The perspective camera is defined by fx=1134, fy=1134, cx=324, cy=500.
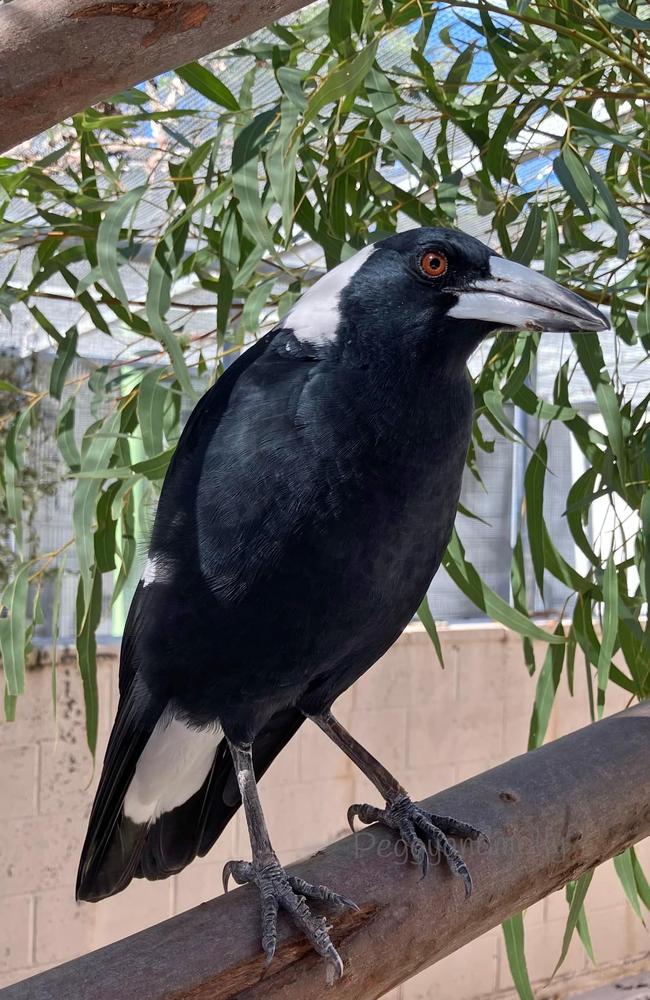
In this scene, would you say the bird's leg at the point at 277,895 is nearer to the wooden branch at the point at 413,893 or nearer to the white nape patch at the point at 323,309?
the wooden branch at the point at 413,893

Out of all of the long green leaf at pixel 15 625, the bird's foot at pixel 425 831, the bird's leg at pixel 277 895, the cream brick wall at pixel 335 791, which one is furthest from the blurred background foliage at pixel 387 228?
the cream brick wall at pixel 335 791

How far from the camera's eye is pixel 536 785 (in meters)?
0.94

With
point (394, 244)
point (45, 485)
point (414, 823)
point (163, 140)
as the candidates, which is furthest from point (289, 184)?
point (45, 485)

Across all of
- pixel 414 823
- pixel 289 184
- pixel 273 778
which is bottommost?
pixel 273 778

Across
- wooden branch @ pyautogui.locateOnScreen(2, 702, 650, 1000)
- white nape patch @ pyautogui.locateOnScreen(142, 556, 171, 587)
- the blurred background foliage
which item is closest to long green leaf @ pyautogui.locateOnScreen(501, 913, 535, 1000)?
the blurred background foliage

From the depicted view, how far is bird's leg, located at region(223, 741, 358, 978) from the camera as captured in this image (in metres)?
0.76

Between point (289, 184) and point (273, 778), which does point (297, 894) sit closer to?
point (289, 184)

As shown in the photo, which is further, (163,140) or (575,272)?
(163,140)

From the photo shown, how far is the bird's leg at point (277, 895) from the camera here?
757mm

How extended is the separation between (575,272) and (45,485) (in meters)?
1.17

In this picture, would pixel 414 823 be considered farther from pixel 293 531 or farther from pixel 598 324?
pixel 598 324

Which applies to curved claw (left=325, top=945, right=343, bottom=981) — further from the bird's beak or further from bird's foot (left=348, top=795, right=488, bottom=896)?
the bird's beak

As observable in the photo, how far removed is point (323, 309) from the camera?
0.90 metres

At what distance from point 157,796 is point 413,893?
0.98 feet
